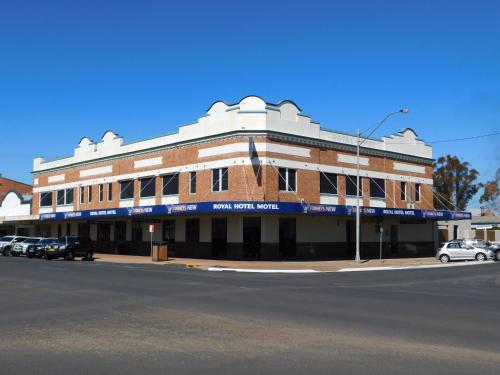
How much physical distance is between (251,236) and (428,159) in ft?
72.8

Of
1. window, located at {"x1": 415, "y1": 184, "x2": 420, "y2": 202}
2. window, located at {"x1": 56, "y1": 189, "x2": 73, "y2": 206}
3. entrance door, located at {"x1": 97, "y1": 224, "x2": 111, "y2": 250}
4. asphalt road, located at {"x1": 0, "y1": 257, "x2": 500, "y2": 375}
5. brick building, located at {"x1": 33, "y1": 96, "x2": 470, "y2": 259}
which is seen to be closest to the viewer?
asphalt road, located at {"x1": 0, "y1": 257, "x2": 500, "y2": 375}

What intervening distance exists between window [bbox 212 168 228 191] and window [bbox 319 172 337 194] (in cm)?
735

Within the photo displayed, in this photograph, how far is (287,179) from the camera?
38438 millimetres

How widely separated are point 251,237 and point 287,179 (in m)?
4.70

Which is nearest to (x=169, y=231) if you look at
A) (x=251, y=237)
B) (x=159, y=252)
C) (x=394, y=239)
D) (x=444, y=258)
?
(x=159, y=252)

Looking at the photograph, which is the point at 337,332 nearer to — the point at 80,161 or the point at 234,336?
the point at 234,336

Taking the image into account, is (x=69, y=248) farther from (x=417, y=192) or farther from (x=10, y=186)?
(x=10, y=186)

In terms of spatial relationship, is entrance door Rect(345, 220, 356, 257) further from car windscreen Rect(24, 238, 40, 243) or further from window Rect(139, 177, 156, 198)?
car windscreen Rect(24, 238, 40, 243)

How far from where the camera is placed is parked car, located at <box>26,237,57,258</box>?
41.0m

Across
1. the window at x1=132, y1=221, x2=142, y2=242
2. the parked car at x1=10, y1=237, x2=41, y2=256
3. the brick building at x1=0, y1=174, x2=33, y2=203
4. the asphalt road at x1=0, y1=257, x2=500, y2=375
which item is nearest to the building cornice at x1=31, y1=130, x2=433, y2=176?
the window at x1=132, y1=221, x2=142, y2=242

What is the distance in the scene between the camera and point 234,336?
948cm

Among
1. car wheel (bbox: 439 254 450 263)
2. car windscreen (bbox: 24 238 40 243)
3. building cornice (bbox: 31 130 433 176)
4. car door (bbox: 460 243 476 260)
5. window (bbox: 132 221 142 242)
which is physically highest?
building cornice (bbox: 31 130 433 176)

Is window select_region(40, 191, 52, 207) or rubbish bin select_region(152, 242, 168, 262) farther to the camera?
window select_region(40, 191, 52, 207)

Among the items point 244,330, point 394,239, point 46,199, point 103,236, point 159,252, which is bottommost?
point 244,330
